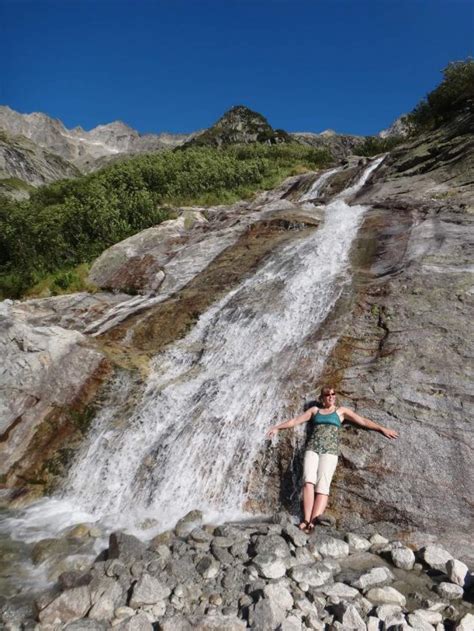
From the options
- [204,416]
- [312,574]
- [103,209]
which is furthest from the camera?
[103,209]

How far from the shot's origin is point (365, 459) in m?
8.03

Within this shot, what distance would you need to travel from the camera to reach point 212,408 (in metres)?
10.5

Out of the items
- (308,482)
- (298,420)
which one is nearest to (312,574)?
(308,482)

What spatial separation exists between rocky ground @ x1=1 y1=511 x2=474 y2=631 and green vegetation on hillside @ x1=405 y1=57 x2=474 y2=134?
27.4m

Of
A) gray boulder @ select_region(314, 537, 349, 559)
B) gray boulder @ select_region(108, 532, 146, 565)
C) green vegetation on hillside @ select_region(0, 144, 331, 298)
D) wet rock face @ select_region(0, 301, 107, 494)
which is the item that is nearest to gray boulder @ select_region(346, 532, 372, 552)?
gray boulder @ select_region(314, 537, 349, 559)

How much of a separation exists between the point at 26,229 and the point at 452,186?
76.5ft

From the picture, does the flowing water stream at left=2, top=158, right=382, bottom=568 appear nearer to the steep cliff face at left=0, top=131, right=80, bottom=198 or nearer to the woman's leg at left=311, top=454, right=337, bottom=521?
the woman's leg at left=311, top=454, right=337, bottom=521

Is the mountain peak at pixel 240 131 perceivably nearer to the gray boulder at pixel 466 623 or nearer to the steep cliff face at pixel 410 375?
the steep cliff face at pixel 410 375

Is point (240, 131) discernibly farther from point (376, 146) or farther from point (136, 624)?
point (136, 624)

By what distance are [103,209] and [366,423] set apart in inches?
899

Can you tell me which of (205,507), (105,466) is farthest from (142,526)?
(105,466)

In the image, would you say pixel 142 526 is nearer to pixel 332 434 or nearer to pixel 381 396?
pixel 332 434

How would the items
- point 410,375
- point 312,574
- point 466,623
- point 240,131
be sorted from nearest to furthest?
point 466,623 < point 312,574 < point 410,375 < point 240,131

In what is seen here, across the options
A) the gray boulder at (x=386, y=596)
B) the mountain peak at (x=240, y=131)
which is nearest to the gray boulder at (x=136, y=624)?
the gray boulder at (x=386, y=596)
